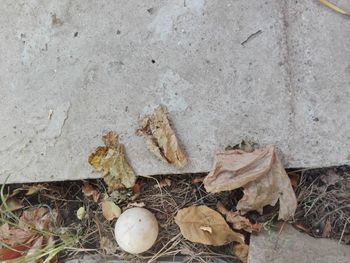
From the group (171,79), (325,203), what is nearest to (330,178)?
(325,203)

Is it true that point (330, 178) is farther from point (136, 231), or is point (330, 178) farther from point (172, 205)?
point (136, 231)

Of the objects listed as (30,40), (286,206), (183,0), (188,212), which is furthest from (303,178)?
(30,40)

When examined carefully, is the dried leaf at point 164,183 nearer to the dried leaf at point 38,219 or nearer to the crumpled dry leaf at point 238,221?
the crumpled dry leaf at point 238,221

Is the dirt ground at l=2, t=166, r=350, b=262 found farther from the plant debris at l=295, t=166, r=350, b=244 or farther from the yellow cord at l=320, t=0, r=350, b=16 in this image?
the yellow cord at l=320, t=0, r=350, b=16

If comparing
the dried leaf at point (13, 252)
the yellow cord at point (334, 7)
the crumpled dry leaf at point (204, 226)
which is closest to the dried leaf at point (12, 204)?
the dried leaf at point (13, 252)

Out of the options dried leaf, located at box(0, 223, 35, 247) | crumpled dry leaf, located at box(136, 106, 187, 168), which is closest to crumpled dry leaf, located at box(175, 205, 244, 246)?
crumpled dry leaf, located at box(136, 106, 187, 168)

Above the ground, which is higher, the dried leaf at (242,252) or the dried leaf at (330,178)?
the dried leaf at (330,178)
